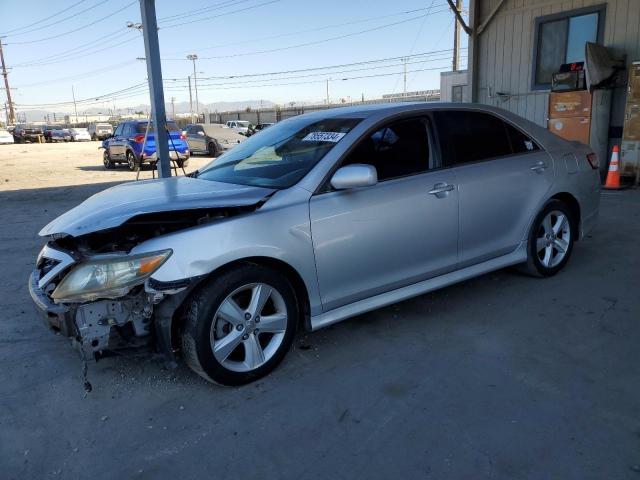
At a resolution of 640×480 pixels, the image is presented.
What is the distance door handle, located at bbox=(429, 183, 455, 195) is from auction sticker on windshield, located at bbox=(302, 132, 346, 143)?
754mm

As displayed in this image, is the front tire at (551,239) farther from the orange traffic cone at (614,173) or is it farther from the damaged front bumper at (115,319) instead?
the orange traffic cone at (614,173)

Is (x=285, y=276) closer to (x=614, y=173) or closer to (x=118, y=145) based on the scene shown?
(x=614, y=173)

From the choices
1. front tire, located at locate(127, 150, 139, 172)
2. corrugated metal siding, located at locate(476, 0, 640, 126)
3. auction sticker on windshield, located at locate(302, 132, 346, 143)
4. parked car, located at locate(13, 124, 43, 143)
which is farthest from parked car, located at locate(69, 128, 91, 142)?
auction sticker on windshield, located at locate(302, 132, 346, 143)

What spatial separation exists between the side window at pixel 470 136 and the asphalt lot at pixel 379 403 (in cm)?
118

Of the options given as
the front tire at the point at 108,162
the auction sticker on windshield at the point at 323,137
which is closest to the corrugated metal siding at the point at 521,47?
the auction sticker on windshield at the point at 323,137

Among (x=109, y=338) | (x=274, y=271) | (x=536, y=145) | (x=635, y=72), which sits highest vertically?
(x=635, y=72)

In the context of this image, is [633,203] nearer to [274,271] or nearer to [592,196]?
[592,196]

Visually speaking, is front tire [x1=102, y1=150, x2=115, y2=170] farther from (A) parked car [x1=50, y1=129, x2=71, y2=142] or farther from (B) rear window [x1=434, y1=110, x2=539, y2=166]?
(A) parked car [x1=50, y1=129, x2=71, y2=142]

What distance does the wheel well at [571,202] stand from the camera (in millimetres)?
4607

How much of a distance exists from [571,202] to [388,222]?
2317mm

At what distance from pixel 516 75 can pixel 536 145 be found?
A: 298 inches

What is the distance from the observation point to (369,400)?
2.83m

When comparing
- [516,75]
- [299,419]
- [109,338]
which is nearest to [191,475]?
[299,419]

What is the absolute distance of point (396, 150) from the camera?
3.61m
